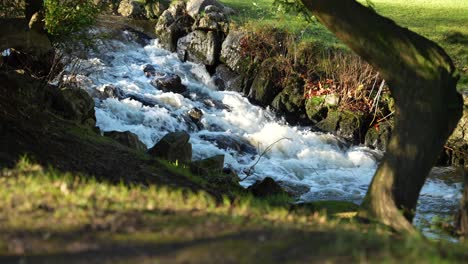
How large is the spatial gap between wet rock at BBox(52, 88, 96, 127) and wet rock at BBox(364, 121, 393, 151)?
813 centimetres

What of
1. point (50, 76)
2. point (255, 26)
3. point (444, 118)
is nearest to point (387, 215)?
point (444, 118)

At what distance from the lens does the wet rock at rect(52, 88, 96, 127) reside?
12742 millimetres

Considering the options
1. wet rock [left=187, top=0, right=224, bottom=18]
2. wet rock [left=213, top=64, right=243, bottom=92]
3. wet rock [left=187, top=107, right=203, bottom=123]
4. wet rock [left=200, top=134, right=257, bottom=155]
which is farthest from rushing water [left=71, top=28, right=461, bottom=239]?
wet rock [left=187, top=0, right=224, bottom=18]

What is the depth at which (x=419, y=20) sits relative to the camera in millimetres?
26125

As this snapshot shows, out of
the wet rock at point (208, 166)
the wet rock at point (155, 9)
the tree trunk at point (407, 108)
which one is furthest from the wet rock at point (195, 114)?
the tree trunk at point (407, 108)

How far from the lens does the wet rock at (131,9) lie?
89.1 feet

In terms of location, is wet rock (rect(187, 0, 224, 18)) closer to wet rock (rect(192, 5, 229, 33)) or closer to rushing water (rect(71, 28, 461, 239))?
wet rock (rect(192, 5, 229, 33))

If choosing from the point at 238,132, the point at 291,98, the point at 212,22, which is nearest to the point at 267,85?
the point at 291,98

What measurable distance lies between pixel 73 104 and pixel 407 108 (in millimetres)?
7503

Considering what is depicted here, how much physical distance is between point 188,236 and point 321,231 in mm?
1101

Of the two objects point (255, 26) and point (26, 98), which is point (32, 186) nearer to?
point (26, 98)

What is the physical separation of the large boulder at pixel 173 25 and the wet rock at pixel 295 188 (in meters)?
10.6

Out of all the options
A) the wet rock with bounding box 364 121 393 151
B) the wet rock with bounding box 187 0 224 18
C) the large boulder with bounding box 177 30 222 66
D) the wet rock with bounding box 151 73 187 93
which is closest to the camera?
the wet rock with bounding box 364 121 393 151

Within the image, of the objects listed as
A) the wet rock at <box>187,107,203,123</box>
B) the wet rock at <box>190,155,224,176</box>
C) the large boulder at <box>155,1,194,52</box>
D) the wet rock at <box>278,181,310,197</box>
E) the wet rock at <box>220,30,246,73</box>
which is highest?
the large boulder at <box>155,1,194,52</box>
